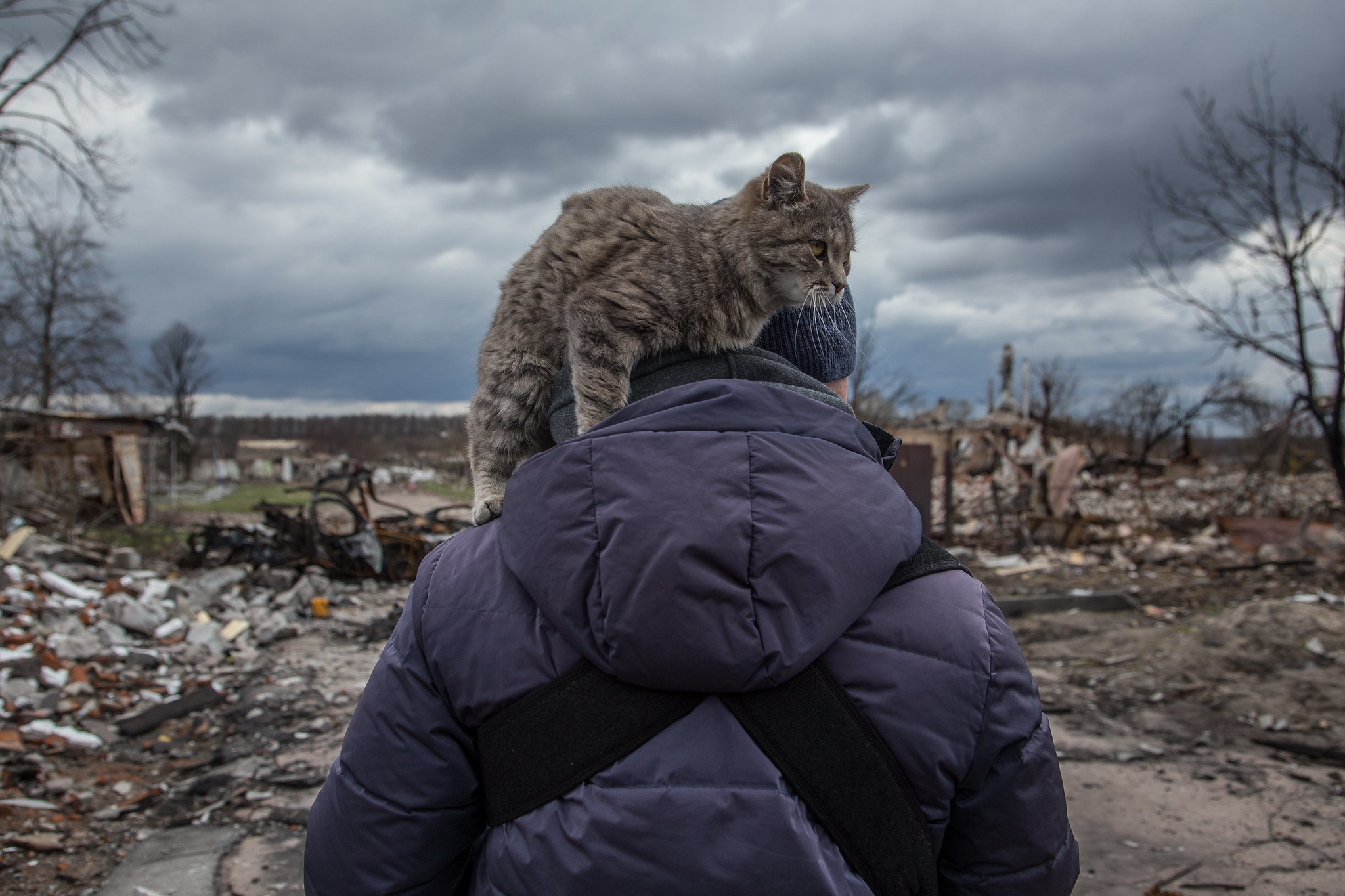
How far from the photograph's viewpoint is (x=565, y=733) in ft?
3.76

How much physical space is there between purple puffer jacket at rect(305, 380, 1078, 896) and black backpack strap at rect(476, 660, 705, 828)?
0.02 meters

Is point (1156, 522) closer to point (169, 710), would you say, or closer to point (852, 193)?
point (852, 193)

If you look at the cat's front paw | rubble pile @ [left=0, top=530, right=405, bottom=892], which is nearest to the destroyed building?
rubble pile @ [left=0, top=530, right=405, bottom=892]

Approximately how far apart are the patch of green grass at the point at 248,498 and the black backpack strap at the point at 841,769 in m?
23.4

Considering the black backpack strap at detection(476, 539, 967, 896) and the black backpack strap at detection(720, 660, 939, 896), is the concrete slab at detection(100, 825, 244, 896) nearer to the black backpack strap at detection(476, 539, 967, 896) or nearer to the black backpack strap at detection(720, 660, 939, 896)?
the black backpack strap at detection(476, 539, 967, 896)

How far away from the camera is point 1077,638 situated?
27.4 ft

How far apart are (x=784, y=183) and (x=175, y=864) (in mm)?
→ 4364

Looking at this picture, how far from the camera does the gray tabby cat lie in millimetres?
1943

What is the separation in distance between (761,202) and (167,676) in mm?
7261

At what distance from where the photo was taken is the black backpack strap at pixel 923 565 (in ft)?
4.03

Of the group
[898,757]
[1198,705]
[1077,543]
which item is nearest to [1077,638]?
[1198,705]

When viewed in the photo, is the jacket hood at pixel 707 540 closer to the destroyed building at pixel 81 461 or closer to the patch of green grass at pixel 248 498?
the destroyed building at pixel 81 461

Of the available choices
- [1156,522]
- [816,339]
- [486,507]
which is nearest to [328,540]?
[486,507]

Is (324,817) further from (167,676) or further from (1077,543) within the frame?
(1077,543)
